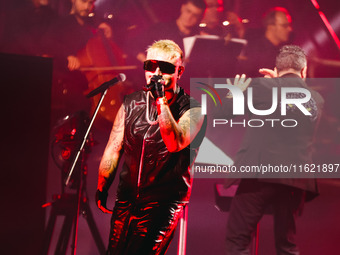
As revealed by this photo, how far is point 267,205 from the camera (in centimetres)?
377

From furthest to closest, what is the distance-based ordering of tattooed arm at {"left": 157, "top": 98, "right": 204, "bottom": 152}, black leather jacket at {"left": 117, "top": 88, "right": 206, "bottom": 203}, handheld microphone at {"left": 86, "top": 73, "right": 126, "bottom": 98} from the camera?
handheld microphone at {"left": 86, "top": 73, "right": 126, "bottom": 98}
black leather jacket at {"left": 117, "top": 88, "right": 206, "bottom": 203}
tattooed arm at {"left": 157, "top": 98, "right": 204, "bottom": 152}

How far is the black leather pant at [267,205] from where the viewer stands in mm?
3744

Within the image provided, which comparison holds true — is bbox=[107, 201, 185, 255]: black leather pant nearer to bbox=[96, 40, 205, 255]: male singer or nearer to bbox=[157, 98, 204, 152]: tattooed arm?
bbox=[96, 40, 205, 255]: male singer

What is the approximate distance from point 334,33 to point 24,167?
10.7ft

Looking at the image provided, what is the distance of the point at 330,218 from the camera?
12.6 feet

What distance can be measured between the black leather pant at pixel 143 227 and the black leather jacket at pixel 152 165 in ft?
0.18

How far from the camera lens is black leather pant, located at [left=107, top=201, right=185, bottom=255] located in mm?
2510

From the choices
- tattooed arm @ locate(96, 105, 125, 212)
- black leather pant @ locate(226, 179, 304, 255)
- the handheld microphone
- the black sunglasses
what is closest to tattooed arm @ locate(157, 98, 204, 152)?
the black sunglasses

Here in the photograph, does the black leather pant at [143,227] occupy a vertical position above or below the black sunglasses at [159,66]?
below

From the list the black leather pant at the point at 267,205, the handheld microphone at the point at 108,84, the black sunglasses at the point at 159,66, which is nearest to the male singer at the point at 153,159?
the black sunglasses at the point at 159,66

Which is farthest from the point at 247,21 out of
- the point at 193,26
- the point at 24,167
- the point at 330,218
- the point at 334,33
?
the point at 24,167

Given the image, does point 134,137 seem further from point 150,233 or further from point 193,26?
point 193,26

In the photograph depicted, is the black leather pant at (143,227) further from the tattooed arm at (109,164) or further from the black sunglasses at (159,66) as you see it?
the black sunglasses at (159,66)

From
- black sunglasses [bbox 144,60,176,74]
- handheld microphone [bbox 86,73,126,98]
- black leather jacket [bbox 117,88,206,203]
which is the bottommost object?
black leather jacket [bbox 117,88,206,203]
